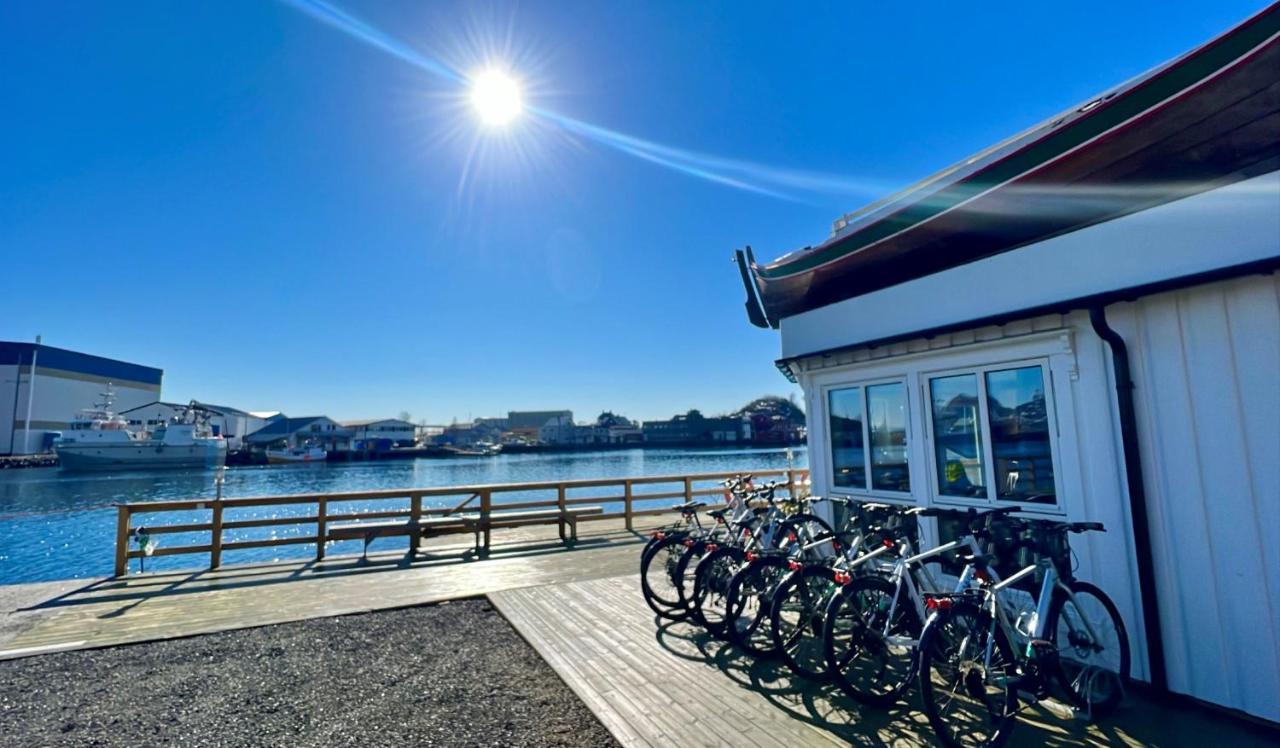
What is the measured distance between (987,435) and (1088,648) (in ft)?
4.41

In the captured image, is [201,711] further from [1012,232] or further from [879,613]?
[1012,232]

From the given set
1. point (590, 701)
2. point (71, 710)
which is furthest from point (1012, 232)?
point (71, 710)

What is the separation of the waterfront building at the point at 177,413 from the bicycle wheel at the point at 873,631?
5422 centimetres

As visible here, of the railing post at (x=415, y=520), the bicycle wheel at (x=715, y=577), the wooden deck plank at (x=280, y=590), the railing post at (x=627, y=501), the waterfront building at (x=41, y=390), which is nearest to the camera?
the bicycle wheel at (x=715, y=577)

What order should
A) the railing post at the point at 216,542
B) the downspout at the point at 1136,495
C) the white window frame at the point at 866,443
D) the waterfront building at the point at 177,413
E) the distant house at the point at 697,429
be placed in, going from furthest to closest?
the distant house at the point at 697,429, the waterfront building at the point at 177,413, the railing post at the point at 216,542, the white window frame at the point at 866,443, the downspout at the point at 1136,495

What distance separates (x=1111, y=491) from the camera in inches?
116

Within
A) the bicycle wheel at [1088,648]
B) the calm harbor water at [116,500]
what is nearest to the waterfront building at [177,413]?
the calm harbor water at [116,500]

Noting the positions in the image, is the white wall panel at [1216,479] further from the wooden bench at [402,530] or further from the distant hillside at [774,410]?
the distant hillside at [774,410]

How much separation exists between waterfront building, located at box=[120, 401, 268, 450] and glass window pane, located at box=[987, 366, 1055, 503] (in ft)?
Answer: 179

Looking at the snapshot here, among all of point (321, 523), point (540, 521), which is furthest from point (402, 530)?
point (540, 521)

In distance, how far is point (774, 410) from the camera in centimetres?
6600

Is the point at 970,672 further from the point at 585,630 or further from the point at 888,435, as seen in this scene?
the point at 585,630

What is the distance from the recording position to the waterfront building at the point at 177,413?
46.1 meters

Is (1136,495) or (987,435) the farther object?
(987,435)
